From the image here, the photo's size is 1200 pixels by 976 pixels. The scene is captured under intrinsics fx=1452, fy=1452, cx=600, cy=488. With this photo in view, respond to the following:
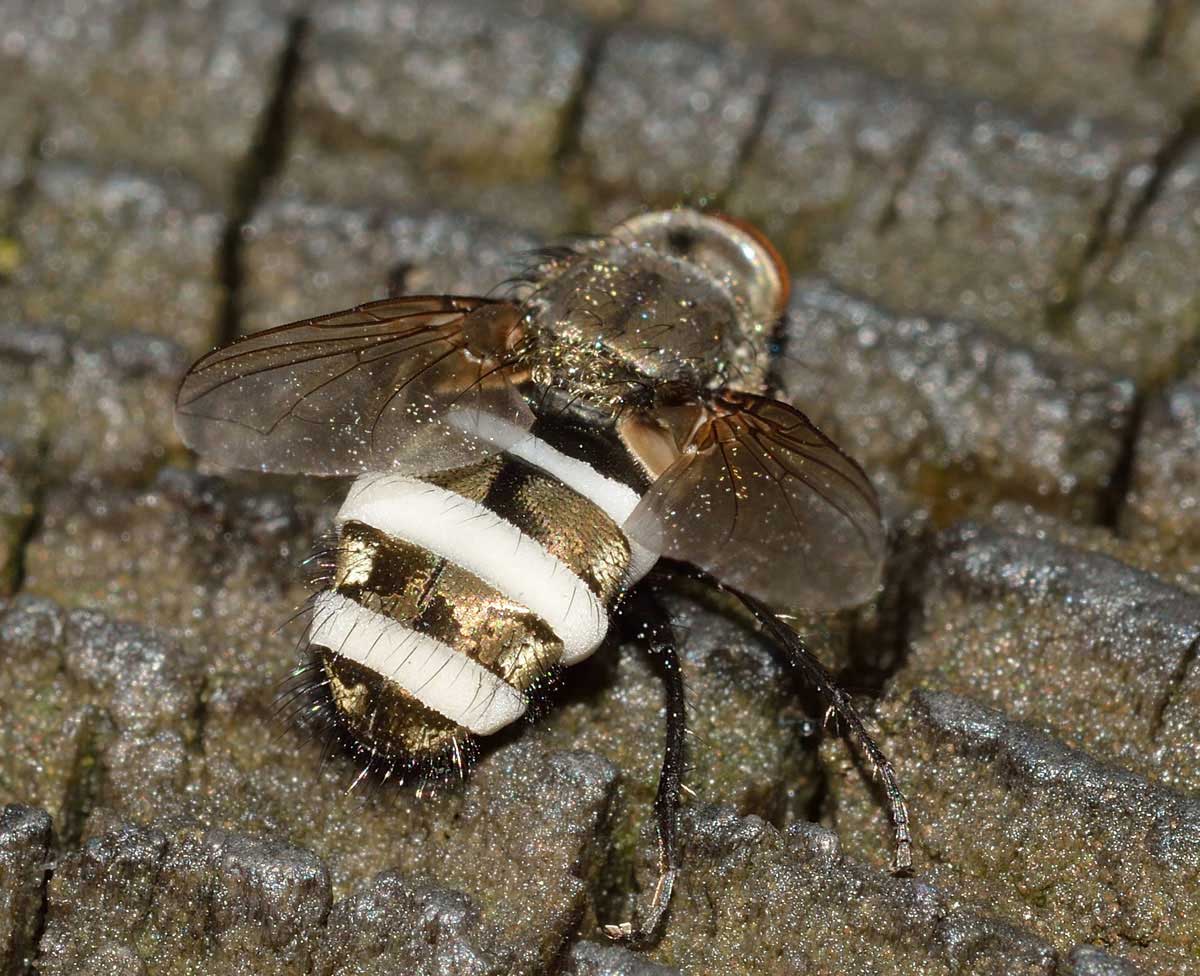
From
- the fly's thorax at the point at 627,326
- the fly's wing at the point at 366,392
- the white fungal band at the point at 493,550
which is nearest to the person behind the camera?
the white fungal band at the point at 493,550

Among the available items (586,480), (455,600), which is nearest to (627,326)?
(586,480)

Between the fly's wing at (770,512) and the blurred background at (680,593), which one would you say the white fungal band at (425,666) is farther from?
the fly's wing at (770,512)

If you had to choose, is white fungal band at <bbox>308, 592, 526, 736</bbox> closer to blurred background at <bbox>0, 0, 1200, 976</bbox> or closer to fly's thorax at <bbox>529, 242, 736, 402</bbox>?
blurred background at <bbox>0, 0, 1200, 976</bbox>

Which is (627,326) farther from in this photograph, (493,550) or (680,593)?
(493,550)

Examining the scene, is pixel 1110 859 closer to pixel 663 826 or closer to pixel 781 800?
pixel 781 800

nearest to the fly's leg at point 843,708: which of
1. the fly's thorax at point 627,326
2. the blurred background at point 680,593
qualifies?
the blurred background at point 680,593

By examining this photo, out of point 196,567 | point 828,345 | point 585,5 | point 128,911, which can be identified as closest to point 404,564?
point 196,567

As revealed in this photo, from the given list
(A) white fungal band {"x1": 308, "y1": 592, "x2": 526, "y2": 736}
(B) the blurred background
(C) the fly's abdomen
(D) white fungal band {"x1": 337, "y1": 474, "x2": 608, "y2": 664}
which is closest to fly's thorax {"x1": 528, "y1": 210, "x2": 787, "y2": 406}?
(B) the blurred background
